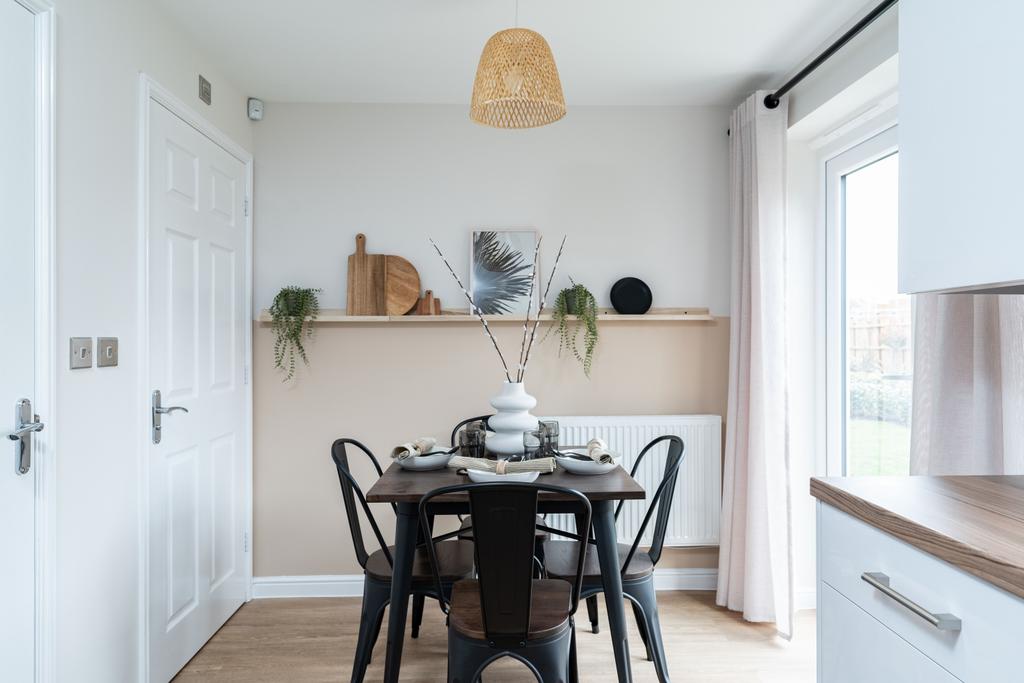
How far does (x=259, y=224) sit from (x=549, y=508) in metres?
2.19

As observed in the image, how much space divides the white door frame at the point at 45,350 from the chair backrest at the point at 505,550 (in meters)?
1.03

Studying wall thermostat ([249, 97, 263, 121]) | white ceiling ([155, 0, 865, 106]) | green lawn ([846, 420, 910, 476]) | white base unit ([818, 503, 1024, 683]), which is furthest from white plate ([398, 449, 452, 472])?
wall thermostat ([249, 97, 263, 121])

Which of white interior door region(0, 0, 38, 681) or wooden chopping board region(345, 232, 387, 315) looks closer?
white interior door region(0, 0, 38, 681)

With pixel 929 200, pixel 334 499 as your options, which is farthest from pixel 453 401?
pixel 929 200

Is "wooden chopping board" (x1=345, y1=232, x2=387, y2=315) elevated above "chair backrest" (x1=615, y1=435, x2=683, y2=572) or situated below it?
above

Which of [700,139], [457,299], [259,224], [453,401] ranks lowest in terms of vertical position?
[453,401]

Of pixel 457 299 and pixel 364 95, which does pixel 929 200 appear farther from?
pixel 364 95

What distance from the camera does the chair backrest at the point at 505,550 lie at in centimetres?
165

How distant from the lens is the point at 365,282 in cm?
321

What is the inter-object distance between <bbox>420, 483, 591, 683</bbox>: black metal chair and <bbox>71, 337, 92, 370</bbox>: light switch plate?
42.5 inches

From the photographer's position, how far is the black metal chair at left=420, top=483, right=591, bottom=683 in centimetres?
165

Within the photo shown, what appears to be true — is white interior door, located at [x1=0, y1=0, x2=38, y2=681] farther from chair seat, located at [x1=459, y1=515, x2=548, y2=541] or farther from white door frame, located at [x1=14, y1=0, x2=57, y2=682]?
chair seat, located at [x1=459, y1=515, x2=548, y2=541]

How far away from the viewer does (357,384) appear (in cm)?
327

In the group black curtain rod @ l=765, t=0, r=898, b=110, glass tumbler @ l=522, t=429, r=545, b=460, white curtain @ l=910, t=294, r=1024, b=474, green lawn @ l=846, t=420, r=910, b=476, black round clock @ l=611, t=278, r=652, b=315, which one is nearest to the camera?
white curtain @ l=910, t=294, r=1024, b=474
